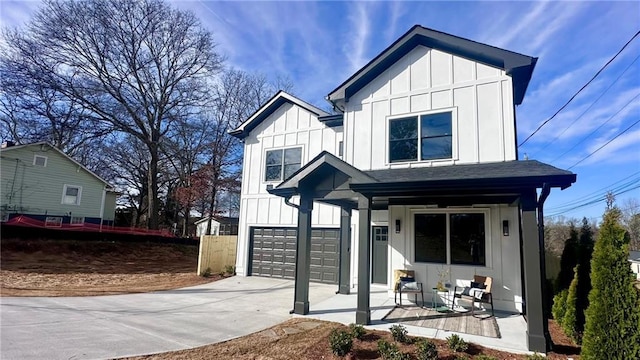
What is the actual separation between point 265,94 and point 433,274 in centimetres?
2281

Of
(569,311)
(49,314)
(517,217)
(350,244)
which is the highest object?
(517,217)

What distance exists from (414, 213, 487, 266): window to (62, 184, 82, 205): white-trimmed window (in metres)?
21.9

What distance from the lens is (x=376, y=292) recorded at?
32.1 ft

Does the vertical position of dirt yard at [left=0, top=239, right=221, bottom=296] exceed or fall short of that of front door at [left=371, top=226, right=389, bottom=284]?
it falls short

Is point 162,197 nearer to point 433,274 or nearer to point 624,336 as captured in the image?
point 433,274

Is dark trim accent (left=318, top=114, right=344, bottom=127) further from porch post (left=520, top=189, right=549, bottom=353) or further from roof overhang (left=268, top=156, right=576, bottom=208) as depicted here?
porch post (left=520, top=189, right=549, bottom=353)

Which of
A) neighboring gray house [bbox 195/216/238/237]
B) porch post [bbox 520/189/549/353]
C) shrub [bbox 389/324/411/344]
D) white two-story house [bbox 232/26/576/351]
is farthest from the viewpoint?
neighboring gray house [bbox 195/216/238/237]

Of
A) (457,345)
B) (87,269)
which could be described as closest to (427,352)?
(457,345)

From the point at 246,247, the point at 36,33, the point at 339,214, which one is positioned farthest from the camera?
the point at 36,33

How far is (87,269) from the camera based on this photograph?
→ 13516mm

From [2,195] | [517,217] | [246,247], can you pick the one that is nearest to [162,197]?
[2,195]

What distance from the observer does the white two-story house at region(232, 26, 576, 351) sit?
21.5 ft

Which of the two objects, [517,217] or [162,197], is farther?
[162,197]

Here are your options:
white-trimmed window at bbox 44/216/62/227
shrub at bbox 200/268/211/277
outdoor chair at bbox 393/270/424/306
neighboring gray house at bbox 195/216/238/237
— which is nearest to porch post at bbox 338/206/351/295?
outdoor chair at bbox 393/270/424/306
